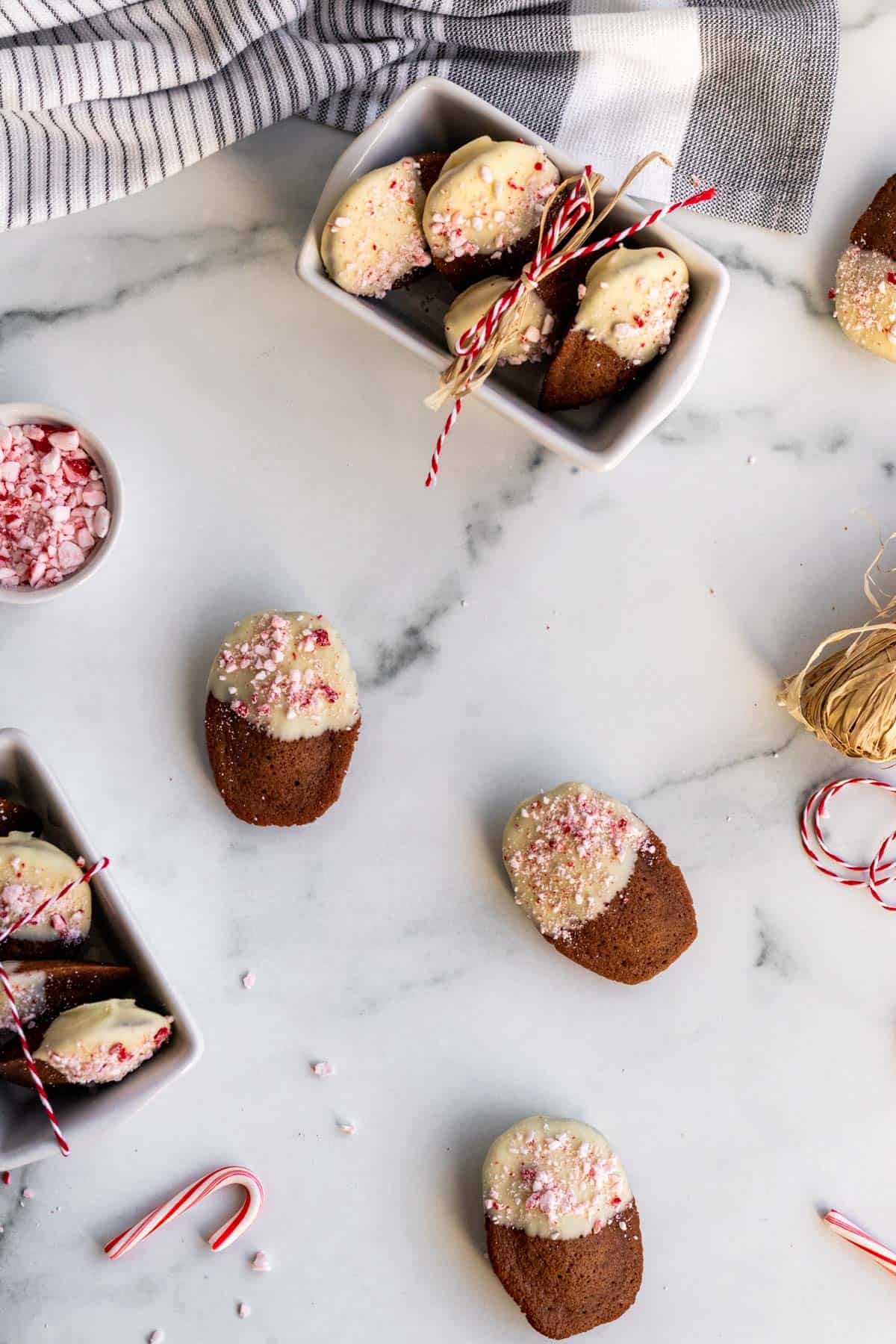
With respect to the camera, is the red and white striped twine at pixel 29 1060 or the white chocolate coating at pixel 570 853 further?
the white chocolate coating at pixel 570 853

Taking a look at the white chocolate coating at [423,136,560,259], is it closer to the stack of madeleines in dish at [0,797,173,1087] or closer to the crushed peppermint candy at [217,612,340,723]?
the crushed peppermint candy at [217,612,340,723]

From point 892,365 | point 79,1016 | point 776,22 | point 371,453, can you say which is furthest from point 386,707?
point 776,22

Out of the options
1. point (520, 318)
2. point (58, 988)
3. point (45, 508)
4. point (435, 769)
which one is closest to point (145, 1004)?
point (58, 988)

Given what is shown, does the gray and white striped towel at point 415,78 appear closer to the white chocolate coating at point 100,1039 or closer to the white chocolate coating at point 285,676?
the white chocolate coating at point 285,676

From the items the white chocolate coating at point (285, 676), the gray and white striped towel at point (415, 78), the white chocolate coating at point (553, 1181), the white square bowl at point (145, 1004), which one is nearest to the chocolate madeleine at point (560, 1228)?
the white chocolate coating at point (553, 1181)

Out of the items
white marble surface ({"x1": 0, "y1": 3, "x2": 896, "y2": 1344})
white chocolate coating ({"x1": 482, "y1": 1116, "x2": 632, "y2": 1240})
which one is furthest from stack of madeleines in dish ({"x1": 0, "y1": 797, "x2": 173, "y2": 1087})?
white chocolate coating ({"x1": 482, "y1": 1116, "x2": 632, "y2": 1240})

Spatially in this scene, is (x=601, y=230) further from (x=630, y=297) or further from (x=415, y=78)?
(x=415, y=78)
